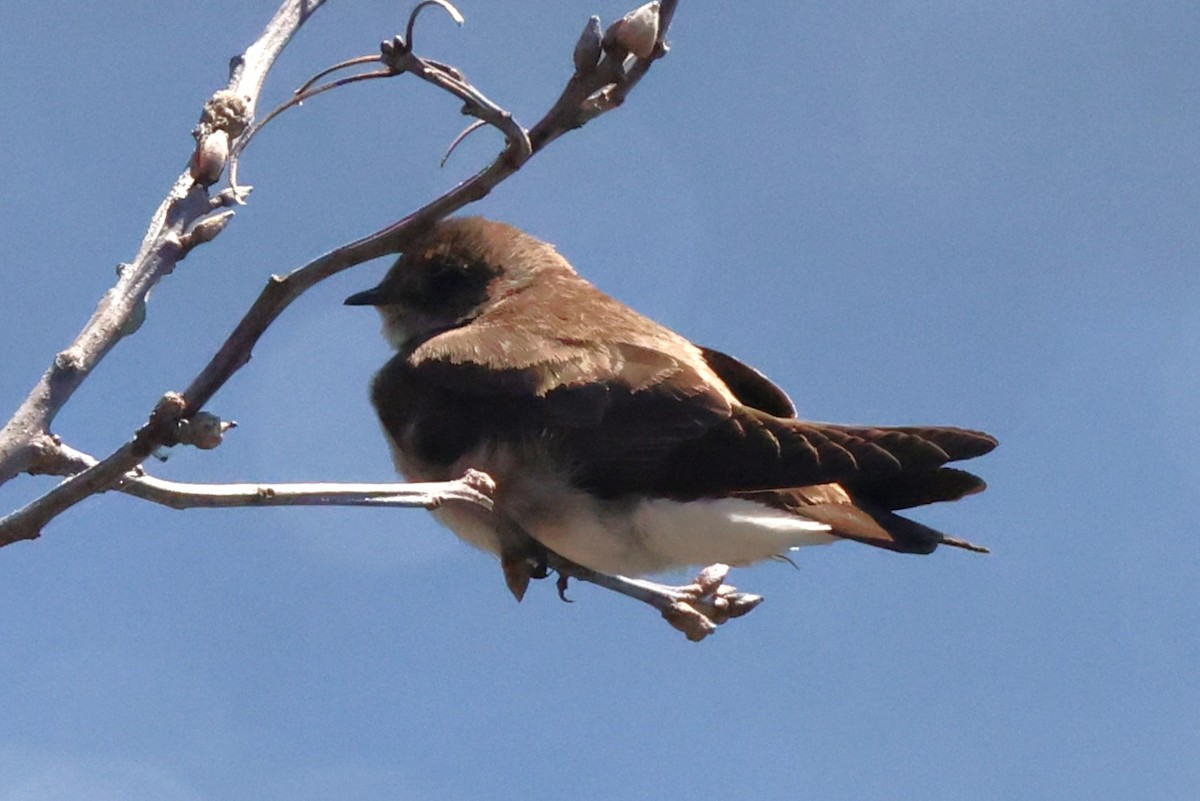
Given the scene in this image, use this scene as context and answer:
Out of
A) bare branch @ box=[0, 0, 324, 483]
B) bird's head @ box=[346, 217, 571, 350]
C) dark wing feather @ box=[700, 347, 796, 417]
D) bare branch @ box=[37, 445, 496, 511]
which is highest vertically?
bird's head @ box=[346, 217, 571, 350]

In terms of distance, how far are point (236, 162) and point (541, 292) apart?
3168 mm

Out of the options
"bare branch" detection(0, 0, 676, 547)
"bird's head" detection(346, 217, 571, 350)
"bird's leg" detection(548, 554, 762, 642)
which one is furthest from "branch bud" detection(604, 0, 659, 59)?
"bird's head" detection(346, 217, 571, 350)

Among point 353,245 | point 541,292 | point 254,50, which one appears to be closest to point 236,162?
point 254,50

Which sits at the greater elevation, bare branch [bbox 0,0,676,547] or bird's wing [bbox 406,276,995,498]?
bird's wing [bbox 406,276,995,498]

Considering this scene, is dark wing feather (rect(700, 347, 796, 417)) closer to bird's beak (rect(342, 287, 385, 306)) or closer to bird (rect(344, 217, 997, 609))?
bird (rect(344, 217, 997, 609))

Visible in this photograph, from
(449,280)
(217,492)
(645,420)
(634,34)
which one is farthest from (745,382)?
(217,492)

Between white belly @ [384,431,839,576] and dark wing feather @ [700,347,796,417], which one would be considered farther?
dark wing feather @ [700,347,796,417]

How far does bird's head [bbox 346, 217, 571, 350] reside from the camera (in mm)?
5719

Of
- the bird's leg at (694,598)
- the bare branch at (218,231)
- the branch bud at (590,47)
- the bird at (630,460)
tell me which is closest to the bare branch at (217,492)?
the bare branch at (218,231)

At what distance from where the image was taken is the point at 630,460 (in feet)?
14.5

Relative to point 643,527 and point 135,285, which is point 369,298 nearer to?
point 643,527


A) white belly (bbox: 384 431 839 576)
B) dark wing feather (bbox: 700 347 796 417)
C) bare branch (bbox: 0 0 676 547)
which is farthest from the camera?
dark wing feather (bbox: 700 347 796 417)

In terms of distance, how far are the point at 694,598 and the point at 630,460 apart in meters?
0.62

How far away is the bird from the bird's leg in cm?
35
